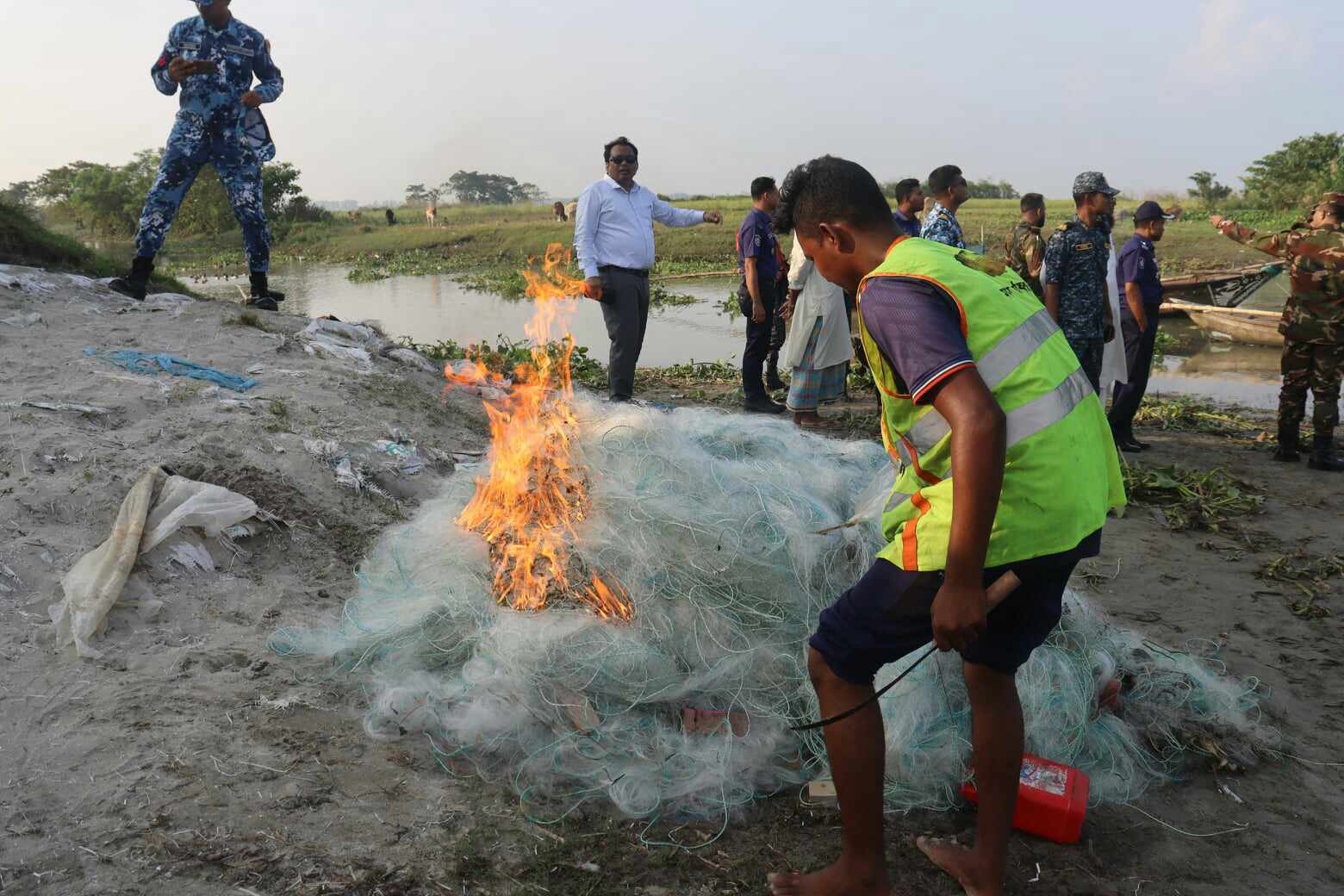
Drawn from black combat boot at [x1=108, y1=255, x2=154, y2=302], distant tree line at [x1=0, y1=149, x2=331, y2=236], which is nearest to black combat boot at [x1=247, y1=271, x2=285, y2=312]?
black combat boot at [x1=108, y1=255, x2=154, y2=302]

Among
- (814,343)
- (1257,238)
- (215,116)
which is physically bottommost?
(814,343)

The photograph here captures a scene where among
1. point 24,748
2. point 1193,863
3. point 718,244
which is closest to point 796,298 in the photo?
point 1193,863

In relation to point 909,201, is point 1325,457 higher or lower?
lower

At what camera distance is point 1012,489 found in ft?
6.26

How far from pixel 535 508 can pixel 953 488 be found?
2.15 m

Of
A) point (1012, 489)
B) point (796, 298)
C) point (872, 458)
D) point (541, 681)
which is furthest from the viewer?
point (796, 298)

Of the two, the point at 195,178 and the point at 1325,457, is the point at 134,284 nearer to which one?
the point at 195,178

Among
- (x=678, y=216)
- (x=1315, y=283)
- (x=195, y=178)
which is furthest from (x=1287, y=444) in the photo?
(x=195, y=178)

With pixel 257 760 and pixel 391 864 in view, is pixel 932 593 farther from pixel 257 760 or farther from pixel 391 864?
pixel 257 760

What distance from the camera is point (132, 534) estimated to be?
3.59 m

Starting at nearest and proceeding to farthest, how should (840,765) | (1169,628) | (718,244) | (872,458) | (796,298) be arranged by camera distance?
(840,765)
(1169,628)
(872,458)
(796,298)
(718,244)

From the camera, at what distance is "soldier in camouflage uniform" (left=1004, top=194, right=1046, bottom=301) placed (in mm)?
6875

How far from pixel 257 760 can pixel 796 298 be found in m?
5.63

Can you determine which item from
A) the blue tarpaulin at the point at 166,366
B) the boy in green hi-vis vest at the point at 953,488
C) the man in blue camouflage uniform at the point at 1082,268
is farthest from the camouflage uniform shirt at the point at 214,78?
the man in blue camouflage uniform at the point at 1082,268
